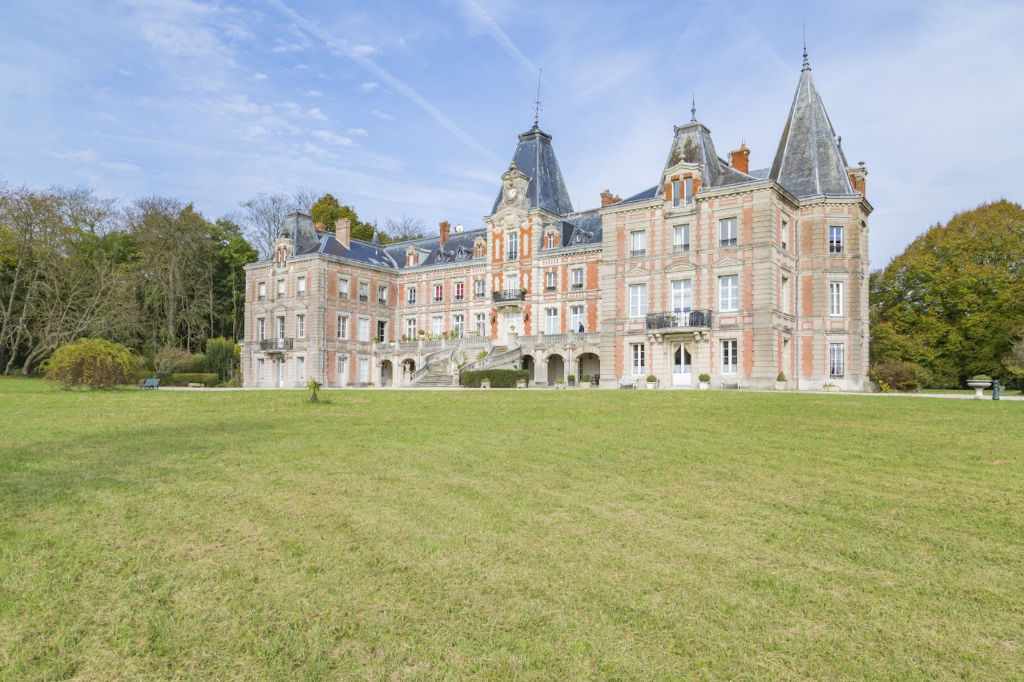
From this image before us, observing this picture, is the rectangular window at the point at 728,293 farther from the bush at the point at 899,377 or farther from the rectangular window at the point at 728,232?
the bush at the point at 899,377

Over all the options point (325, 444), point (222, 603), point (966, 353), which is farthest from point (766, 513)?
point (966, 353)

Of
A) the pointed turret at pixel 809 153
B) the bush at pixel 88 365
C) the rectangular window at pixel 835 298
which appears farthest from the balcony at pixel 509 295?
the bush at pixel 88 365

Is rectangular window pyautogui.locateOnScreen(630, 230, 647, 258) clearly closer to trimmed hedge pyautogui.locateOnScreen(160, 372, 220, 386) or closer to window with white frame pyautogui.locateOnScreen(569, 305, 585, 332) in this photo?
window with white frame pyautogui.locateOnScreen(569, 305, 585, 332)

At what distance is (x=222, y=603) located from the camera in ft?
15.7

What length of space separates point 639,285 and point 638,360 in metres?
3.29

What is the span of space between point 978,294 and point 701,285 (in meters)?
17.6

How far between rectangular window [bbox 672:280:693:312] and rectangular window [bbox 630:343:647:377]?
2241mm

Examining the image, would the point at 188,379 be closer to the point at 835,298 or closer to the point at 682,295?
the point at 682,295

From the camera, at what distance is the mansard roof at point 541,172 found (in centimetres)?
4141

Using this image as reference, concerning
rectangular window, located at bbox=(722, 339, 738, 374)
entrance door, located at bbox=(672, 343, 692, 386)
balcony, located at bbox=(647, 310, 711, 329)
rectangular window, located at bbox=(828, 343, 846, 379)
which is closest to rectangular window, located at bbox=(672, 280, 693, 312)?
balcony, located at bbox=(647, 310, 711, 329)

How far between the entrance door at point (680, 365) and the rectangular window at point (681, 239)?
4062 mm

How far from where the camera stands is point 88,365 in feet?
80.1

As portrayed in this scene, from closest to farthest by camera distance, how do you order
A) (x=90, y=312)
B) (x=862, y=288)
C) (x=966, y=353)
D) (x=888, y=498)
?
(x=888, y=498), (x=862, y=288), (x=966, y=353), (x=90, y=312)

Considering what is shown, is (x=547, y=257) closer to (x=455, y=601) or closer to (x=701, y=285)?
(x=701, y=285)
